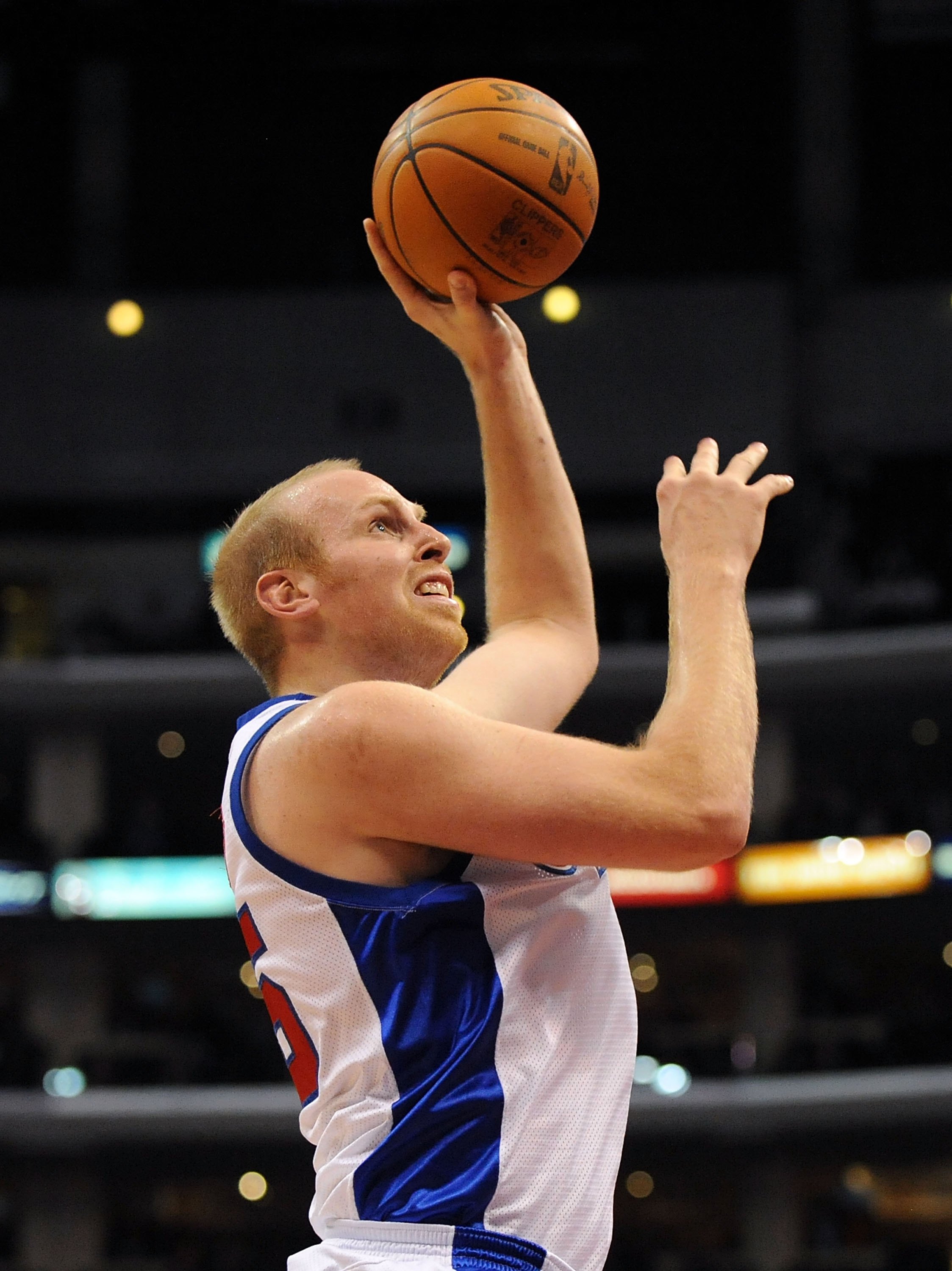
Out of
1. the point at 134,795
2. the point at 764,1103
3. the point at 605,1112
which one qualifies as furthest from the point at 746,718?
the point at 134,795

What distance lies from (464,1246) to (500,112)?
86.1 inches

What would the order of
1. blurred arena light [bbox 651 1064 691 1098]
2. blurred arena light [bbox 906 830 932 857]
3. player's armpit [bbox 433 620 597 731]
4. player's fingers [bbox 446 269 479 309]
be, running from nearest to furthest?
player's armpit [bbox 433 620 597 731]
player's fingers [bbox 446 269 479 309]
blurred arena light [bbox 651 1064 691 1098]
blurred arena light [bbox 906 830 932 857]

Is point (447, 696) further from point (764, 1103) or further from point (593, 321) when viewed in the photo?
point (593, 321)

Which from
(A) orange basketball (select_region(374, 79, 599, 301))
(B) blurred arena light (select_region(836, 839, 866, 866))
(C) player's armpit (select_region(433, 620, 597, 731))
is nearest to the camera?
(C) player's armpit (select_region(433, 620, 597, 731))

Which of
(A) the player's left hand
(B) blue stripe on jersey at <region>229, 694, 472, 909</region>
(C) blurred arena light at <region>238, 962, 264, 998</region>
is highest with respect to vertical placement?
(A) the player's left hand

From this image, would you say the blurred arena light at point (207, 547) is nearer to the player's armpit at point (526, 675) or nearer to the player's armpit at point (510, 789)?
the player's armpit at point (526, 675)

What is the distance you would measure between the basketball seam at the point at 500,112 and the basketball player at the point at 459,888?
1.09 meters

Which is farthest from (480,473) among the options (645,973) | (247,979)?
(247,979)

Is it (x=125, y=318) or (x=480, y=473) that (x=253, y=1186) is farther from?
(x=125, y=318)

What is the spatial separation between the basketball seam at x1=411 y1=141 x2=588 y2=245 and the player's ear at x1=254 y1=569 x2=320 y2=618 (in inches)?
41.2

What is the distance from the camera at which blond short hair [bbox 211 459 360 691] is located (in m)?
2.42

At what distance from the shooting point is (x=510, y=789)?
1946 millimetres

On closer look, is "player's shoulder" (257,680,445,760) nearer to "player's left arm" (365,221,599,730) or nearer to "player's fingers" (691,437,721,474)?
"player's fingers" (691,437,721,474)

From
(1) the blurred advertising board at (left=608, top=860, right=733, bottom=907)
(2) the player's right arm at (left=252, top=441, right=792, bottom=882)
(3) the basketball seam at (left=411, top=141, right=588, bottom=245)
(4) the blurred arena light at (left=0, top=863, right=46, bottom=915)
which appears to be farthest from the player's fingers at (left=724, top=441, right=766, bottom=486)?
(4) the blurred arena light at (left=0, top=863, right=46, bottom=915)
